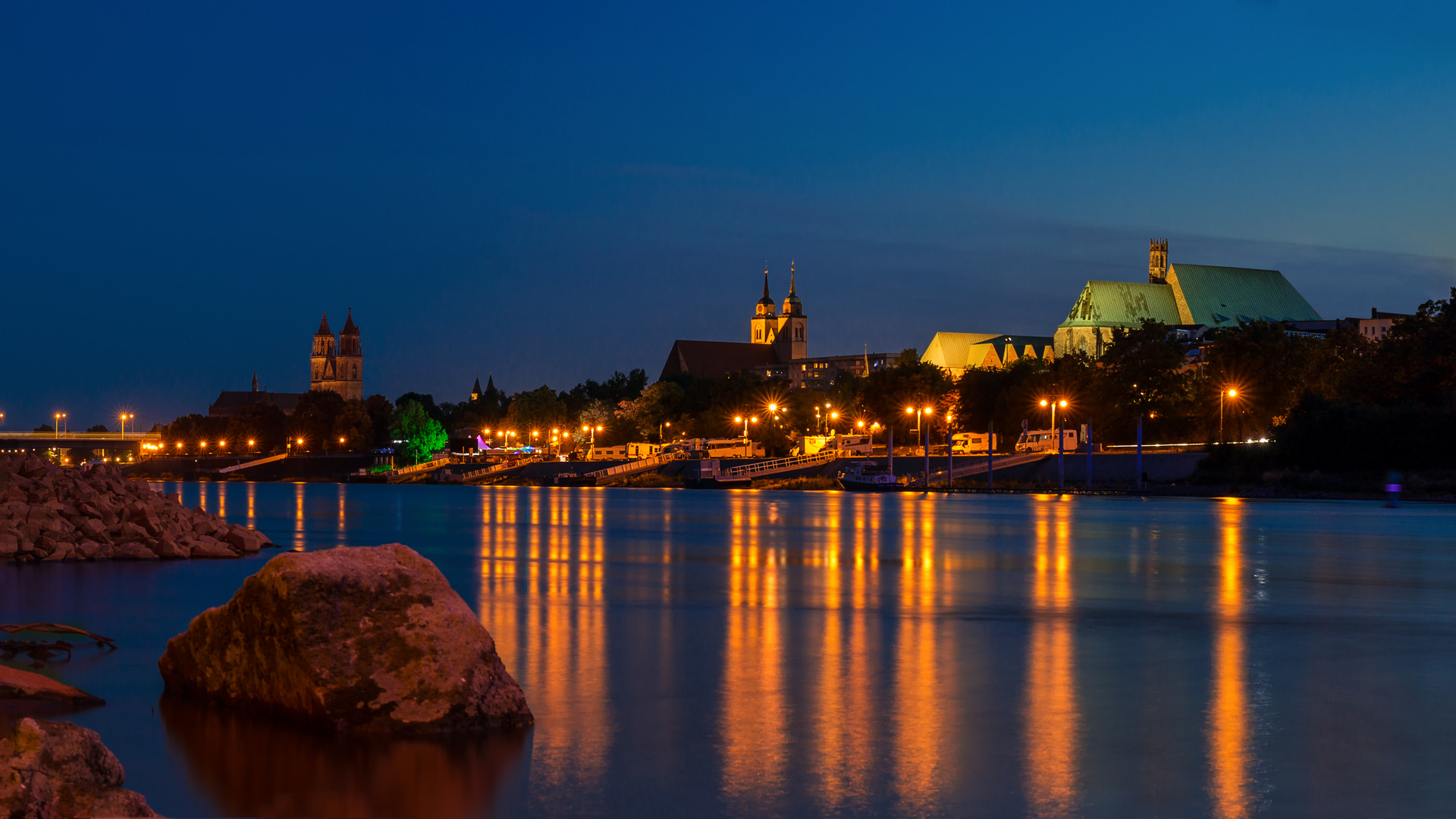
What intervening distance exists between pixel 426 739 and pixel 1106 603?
12.1 m

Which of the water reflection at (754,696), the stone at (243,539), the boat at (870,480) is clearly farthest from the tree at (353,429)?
the water reflection at (754,696)

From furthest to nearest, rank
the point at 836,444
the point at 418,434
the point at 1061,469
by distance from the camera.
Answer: the point at 418,434, the point at 836,444, the point at 1061,469

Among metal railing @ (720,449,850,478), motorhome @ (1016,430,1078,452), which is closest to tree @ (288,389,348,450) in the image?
metal railing @ (720,449,850,478)

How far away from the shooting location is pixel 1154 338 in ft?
322

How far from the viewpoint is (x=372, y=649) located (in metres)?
9.29

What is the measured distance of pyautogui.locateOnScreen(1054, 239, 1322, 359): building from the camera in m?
166

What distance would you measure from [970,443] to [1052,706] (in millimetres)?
99697

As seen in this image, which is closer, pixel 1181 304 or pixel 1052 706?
pixel 1052 706

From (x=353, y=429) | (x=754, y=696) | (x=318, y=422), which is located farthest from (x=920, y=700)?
(x=318, y=422)

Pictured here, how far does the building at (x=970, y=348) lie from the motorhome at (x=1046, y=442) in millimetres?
78293

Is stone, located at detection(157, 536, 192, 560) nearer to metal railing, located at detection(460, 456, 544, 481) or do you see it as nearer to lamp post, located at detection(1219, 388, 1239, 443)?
lamp post, located at detection(1219, 388, 1239, 443)

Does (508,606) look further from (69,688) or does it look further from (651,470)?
(651,470)

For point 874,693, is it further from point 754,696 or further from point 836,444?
point 836,444

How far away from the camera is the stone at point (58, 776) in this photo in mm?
5723
